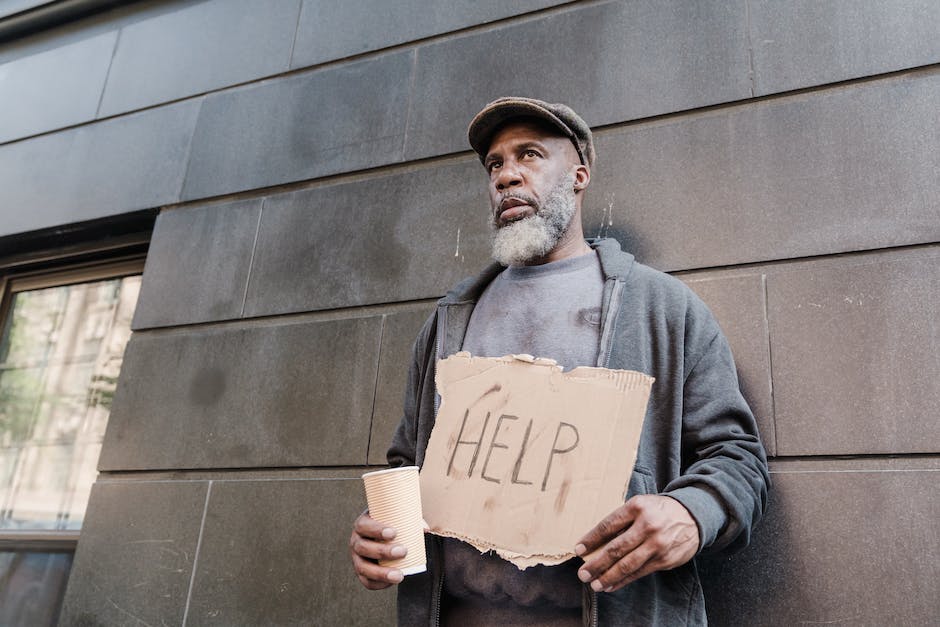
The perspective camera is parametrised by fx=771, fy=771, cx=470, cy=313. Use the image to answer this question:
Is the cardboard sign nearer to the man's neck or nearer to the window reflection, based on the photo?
the man's neck

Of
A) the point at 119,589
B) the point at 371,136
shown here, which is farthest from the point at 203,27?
the point at 119,589

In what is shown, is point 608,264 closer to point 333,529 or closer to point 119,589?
point 333,529

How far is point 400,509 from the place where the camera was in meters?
1.82

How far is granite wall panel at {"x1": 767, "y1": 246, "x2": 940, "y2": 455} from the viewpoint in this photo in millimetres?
2328

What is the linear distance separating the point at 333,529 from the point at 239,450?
0.67 m

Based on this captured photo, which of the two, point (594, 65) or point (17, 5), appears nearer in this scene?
point (594, 65)

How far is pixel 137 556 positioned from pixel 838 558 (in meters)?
2.92

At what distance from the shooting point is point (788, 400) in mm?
2465

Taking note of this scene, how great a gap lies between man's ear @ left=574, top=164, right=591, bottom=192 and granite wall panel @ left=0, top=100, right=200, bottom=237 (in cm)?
259

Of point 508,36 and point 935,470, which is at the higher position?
point 508,36

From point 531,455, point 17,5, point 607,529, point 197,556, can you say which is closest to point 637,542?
point 607,529

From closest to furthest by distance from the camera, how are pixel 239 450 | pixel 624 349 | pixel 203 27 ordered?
pixel 624 349 < pixel 239 450 < pixel 203 27

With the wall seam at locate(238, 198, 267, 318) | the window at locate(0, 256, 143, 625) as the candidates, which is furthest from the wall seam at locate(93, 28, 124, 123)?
the wall seam at locate(238, 198, 267, 318)

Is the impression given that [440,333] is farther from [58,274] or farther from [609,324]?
[58,274]
